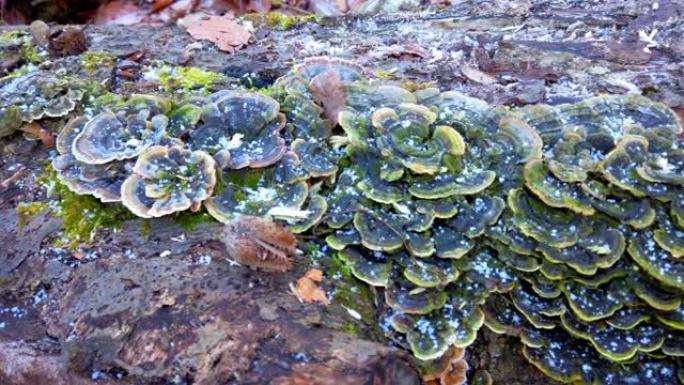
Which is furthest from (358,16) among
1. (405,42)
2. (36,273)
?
(36,273)

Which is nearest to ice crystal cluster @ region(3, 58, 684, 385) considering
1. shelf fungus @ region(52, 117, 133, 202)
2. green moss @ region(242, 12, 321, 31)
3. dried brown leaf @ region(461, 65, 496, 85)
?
shelf fungus @ region(52, 117, 133, 202)

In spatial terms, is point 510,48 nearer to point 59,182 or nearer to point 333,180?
point 333,180

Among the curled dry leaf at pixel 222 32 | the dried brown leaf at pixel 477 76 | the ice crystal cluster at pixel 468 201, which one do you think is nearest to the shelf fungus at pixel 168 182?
the ice crystal cluster at pixel 468 201

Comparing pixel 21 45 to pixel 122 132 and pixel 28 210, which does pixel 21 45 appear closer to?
pixel 28 210

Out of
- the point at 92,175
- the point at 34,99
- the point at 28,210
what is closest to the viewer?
the point at 92,175

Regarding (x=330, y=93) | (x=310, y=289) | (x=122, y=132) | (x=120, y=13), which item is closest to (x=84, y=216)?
(x=122, y=132)

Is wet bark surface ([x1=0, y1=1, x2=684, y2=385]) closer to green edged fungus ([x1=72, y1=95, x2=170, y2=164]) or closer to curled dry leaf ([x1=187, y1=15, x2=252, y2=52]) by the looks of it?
curled dry leaf ([x1=187, y1=15, x2=252, y2=52])
